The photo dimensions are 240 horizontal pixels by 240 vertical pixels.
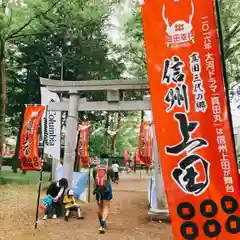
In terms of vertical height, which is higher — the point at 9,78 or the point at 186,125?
the point at 9,78

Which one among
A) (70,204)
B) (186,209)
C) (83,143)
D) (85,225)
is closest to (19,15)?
(83,143)

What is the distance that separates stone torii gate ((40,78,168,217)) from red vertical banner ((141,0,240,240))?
264 inches

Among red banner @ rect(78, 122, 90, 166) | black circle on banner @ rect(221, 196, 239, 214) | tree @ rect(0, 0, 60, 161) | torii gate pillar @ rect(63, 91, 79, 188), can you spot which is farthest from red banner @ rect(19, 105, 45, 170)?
black circle on banner @ rect(221, 196, 239, 214)

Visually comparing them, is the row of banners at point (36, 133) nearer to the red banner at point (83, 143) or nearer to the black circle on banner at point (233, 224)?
the red banner at point (83, 143)

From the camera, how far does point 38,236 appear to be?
26.8 feet

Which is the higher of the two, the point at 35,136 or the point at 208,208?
the point at 35,136

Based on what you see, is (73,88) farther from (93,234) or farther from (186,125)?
(186,125)

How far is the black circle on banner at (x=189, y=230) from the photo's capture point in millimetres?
3277

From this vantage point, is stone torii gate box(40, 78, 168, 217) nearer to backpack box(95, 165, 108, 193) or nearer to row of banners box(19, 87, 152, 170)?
row of banners box(19, 87, 152, 170)

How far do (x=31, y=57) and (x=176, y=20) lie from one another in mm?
21788

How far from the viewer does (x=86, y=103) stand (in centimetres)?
1088

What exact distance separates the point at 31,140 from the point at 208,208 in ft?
35.0

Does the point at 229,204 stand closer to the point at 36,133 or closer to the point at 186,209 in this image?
the point at 186,209

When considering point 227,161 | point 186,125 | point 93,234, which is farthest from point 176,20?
point 93,234
